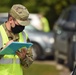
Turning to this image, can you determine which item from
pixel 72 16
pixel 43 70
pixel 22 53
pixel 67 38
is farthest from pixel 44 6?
pixel 22 53

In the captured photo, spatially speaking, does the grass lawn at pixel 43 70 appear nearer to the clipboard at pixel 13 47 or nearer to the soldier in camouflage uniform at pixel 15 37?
the soldier in camouflage uniform at pixel 15 37

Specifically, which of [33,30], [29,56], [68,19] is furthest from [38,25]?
[29,56]

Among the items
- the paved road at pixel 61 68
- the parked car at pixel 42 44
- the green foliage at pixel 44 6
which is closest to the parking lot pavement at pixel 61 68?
the paved road at pixel 61 68

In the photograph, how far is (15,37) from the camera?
6.42m

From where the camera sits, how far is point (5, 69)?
637 cm

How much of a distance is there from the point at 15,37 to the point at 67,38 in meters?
9.25

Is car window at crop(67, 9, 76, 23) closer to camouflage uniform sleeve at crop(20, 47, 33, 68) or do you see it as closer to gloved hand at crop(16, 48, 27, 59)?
camouflage uniform sleeve at crop(20, 47, 33, 68)

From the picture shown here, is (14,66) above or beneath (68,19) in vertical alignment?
above

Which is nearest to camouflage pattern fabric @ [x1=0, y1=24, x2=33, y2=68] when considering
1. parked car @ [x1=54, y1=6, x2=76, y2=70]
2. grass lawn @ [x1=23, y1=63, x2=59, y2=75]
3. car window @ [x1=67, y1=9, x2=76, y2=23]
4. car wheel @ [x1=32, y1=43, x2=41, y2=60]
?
parked car @ [x1=54, y1=6, x2=76, y2=70]

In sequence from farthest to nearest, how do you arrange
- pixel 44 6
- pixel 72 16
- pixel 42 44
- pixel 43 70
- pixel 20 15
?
1. pixel 44 6
2. pixel 42 44
3. pixel 72 16
4. pixel 43 70
5. pixel 20 15

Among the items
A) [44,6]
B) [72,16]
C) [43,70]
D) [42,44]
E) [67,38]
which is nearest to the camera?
[67,38]

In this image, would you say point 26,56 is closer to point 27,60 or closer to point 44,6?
point 27,60

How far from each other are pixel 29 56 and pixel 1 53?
0.39 meters

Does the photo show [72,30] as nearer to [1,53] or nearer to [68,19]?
[68,19]
